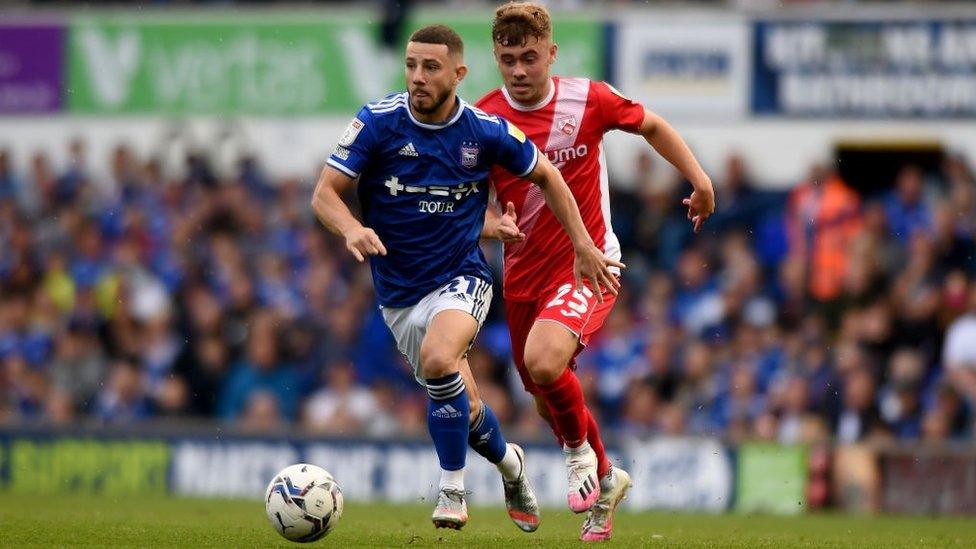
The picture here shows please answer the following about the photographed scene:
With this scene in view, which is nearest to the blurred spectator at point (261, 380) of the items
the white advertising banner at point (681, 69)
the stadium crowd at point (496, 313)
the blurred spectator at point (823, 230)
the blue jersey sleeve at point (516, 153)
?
the stadium crowd at point (496, 313)

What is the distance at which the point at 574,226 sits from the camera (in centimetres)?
893

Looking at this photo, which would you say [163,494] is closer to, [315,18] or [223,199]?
[223,199]

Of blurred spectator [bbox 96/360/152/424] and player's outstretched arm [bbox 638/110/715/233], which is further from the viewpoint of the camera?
blurred spectator [bbox 96/360/152/424]

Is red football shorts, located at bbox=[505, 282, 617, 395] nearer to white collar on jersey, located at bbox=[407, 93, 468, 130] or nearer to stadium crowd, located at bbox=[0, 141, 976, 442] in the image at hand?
white collar on jersey, located at bbox=[407, 93, 468, 130]

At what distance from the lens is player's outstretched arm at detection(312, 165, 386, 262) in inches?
320

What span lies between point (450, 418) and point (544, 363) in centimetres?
61

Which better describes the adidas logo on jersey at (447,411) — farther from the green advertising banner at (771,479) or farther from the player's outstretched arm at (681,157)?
the green advertising banner at (771,479)

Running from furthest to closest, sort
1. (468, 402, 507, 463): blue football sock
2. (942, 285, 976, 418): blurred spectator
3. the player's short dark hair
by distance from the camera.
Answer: (942, 285, 976, 418): blurred spectator
(468, 402, 507, 463): blue football sock
the player's short dark hair

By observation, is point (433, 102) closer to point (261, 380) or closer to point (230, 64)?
point (261, 380)

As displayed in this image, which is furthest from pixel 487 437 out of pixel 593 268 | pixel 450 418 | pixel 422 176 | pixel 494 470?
pixel 494 470

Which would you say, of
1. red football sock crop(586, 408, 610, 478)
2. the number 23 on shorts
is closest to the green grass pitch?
red football sock crop(586, 408, 610, 478)

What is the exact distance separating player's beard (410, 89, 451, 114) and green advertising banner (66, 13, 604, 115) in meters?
10.1

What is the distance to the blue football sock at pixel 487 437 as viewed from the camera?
30.6 feet

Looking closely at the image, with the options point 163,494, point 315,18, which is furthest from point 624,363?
point 315,18
